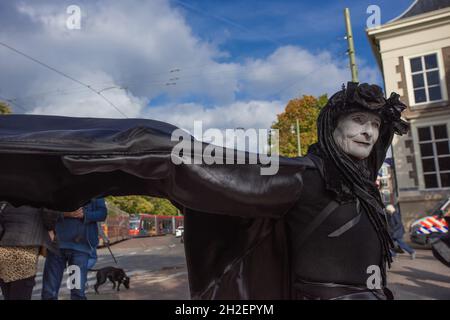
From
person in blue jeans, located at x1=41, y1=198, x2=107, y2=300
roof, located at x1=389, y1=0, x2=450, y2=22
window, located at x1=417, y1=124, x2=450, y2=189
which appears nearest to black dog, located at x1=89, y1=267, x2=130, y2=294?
person in blue jeans, located at x1=41, y1=198, x2=107, y2=300

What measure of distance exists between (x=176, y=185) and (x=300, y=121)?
1399 inches

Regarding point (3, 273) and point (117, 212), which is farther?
point (117, 212)

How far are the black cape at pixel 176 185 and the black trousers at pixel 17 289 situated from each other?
229cm

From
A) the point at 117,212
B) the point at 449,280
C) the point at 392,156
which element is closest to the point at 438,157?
the point at 392,156

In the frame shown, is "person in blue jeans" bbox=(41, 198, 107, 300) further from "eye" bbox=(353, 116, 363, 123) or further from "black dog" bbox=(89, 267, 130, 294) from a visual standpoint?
"eye" bbox=(353, 116, 363, 123)

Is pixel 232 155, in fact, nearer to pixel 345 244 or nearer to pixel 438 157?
pixel 345 244

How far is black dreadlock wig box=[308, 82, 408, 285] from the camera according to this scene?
1.76 m

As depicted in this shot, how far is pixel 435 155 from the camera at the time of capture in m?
16.5

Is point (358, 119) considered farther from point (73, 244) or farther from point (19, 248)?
point (73, 244)

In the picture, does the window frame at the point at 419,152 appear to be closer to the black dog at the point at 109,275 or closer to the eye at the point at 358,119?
the black dog at the point at 109,275

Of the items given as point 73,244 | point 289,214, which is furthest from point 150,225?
point 289,214

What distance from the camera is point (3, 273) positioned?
3510 millimetres

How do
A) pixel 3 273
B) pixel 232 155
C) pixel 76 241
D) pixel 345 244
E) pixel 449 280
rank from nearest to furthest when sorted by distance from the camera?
pixel 232 155 → pixel 345 244 → pixel 3 273 → pixel 76 241 → pixel 449 280

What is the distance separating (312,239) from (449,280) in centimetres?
678
